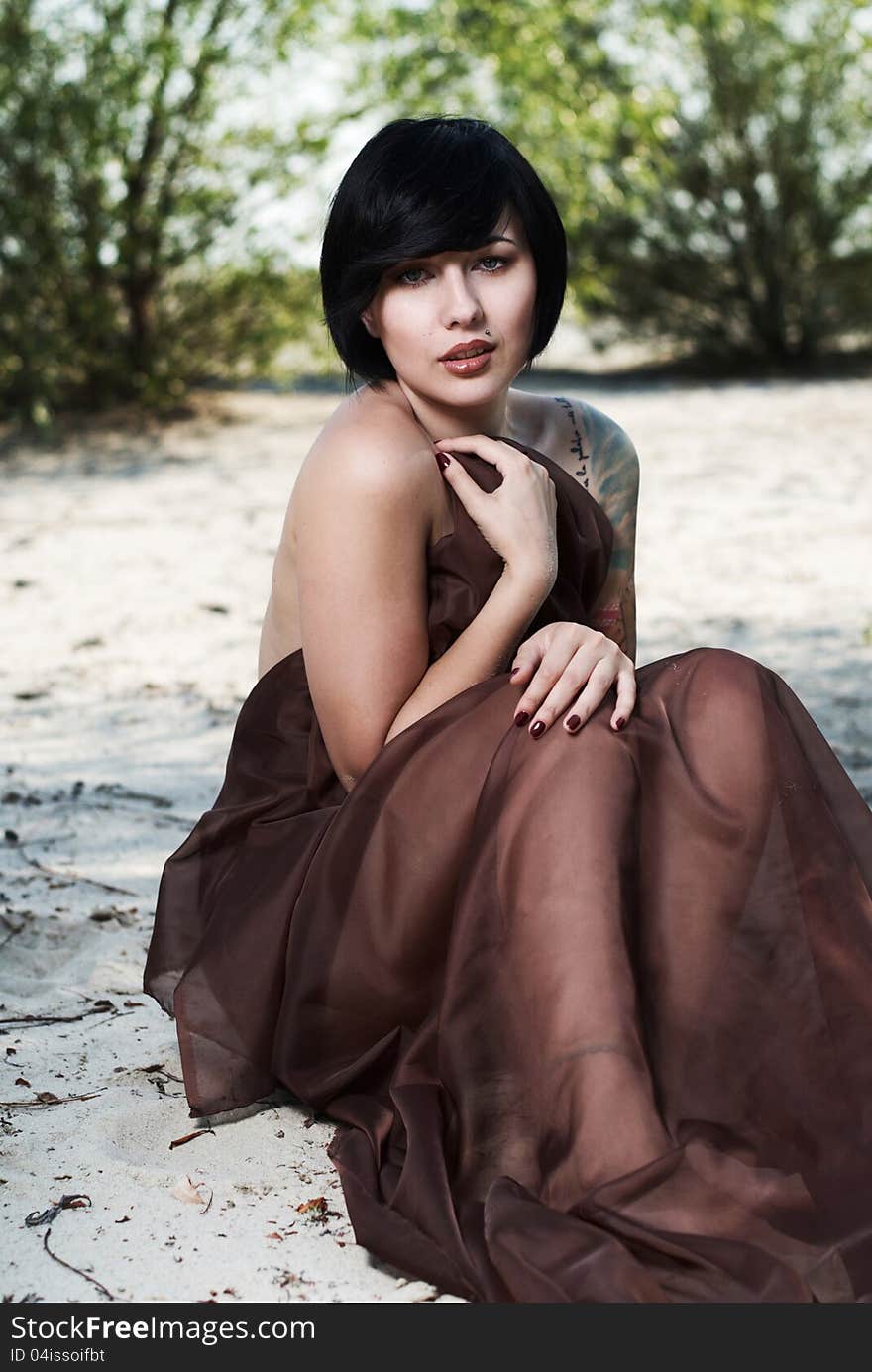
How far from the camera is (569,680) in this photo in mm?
2041

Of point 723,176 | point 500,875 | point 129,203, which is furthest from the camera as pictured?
point 723,176

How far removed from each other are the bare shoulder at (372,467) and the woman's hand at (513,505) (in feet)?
0.16

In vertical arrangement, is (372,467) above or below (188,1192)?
above

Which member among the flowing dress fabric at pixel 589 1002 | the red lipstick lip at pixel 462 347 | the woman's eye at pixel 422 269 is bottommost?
the flowing dress fabric at pixel 589 1002

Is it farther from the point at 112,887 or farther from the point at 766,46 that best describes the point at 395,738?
the point at 766,46

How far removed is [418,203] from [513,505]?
44cm

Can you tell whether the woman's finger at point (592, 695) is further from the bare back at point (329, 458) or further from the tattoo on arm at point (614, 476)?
the tattoo on arm at point (614, 476)

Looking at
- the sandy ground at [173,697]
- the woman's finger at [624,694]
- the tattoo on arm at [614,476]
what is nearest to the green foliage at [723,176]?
the sandy ground at [173,697]

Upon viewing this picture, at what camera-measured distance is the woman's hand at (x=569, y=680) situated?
6.64ft

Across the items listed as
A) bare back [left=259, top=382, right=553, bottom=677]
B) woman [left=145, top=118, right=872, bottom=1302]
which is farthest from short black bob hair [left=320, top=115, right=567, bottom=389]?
bare back [left=259, top=382, right=553, bottom=677]

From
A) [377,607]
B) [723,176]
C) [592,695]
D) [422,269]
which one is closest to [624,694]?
[592,695]

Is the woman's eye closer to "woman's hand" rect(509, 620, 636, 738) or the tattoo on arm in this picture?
the tattoo on arm

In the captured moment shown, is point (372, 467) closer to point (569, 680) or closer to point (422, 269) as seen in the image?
point (422, 269)

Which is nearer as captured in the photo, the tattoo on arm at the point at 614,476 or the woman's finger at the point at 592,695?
the woman's finger at the point at 592,695
